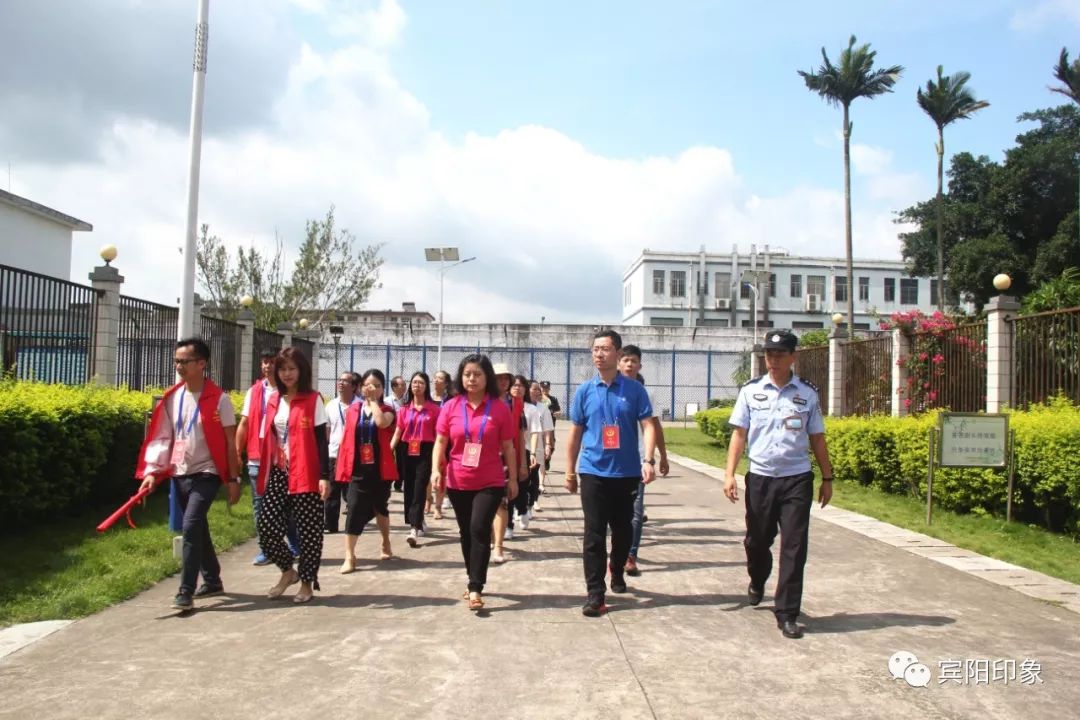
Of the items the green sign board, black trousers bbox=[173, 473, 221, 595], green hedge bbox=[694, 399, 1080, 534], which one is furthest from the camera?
the green sign board

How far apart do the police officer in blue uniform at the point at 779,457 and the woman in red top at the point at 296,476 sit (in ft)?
9.35

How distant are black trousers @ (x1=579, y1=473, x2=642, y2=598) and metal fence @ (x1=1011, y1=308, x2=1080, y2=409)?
281 inches

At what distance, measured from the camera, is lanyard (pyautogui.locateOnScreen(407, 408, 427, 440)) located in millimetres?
9125

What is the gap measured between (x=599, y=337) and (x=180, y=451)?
2.98 meters

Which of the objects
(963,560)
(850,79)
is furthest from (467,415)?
(850,79)

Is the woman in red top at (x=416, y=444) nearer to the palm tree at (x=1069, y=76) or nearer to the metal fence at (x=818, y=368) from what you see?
the metal fence at (x=818, y=368)

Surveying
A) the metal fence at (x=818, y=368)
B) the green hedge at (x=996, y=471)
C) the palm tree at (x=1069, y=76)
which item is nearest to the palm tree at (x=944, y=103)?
the palm tree at (x=1069, y=76)

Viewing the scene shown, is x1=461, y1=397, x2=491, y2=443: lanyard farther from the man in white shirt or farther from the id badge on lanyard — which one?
Result: the man in white shirt

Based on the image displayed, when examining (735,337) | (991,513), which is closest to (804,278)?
(735,337)

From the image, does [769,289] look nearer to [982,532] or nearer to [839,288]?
[839,288]

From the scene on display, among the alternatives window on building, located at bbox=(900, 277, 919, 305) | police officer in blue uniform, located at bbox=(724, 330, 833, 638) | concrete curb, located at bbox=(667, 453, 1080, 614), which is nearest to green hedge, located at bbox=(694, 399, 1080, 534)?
concrete curb, located at bbox=(667, 453, 1080, 614)

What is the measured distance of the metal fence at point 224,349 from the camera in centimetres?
1595

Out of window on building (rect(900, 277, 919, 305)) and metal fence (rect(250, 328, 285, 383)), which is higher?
window on building (rect(900, 277, 919, 305))

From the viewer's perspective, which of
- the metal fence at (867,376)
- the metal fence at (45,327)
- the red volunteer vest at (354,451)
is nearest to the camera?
the red volunteer vest at (354,451)
